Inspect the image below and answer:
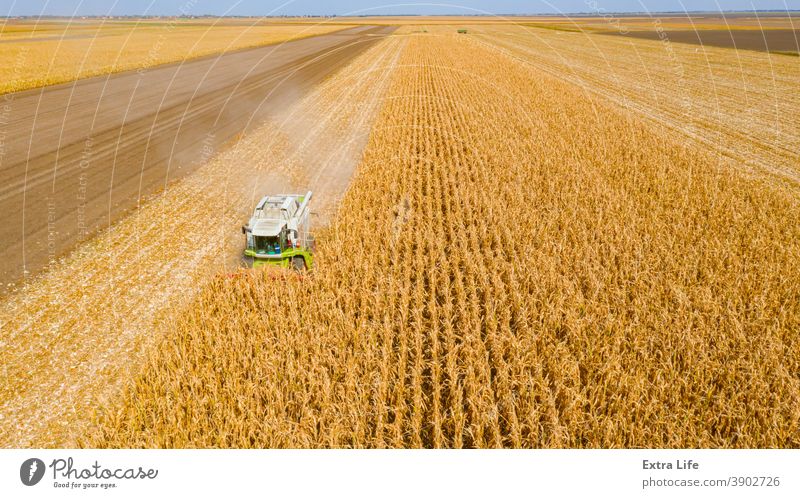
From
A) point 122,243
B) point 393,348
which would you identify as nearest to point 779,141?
point 393,348

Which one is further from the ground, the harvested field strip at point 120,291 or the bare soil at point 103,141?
the bare soil at point 103,141

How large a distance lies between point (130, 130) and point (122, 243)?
14.1 meters

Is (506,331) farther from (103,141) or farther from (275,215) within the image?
(103,141)

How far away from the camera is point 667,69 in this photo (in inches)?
1730

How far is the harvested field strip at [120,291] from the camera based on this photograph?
22.0 ft

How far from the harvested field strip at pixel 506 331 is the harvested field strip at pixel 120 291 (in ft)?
2.53

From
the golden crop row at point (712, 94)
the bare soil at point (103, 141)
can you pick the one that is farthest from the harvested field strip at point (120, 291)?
the golden crop row at point (712, 94)
